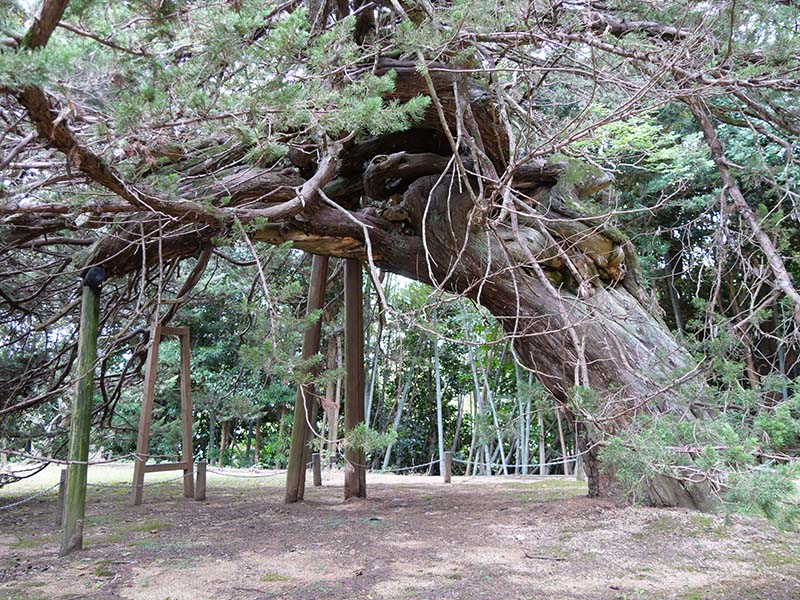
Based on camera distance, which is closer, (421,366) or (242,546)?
(242,546)

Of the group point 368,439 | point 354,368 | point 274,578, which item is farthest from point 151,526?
point 368,439

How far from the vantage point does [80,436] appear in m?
3.30

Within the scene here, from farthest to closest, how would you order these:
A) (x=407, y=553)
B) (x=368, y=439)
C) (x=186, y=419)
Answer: (x=186, y=419) < (x=407, y=553) < (x=368, y=439)

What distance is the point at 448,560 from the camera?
3.01 m

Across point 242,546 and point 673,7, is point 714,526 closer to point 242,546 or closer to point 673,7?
point 242,546

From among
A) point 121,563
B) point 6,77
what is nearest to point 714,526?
point 121,563

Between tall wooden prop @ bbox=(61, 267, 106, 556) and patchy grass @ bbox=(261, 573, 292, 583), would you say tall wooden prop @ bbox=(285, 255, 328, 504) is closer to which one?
tall wooden prop @ bbox=(61, 267, 106, 556)

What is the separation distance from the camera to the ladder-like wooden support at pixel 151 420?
16.7 ft

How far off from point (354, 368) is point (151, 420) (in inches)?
77.8

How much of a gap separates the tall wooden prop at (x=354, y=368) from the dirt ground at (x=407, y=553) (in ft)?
1.09

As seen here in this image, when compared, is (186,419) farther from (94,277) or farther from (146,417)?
(94,277)

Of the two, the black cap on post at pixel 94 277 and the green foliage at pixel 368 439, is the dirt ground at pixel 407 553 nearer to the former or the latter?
the green foliage at pixel 368 439

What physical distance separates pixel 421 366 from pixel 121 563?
25.5 ft

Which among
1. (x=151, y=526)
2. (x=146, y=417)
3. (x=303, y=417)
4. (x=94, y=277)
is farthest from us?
(x=146, y=417)
